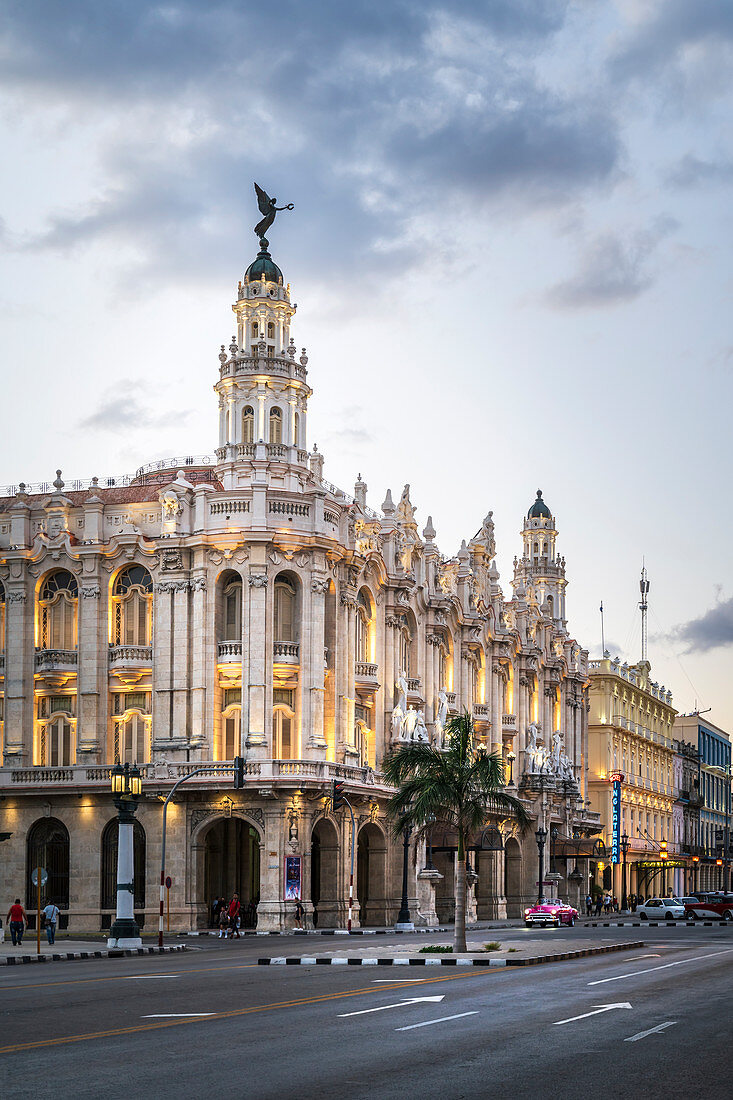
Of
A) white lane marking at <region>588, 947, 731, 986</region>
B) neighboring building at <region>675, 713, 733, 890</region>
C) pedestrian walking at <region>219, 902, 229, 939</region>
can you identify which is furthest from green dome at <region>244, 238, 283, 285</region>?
neighboring building at <region>675, 713, 733, 890</region>

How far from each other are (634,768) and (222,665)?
68201 millimetres

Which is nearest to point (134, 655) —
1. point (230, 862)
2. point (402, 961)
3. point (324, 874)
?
point (230, 862)

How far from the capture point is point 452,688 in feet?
279

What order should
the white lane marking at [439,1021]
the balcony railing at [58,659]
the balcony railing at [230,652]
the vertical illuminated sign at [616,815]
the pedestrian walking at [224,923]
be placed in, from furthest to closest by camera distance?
1. the vertical illuminated sign at [616,815]
2. the balcony railing at [58,659]
3. the balcony railing at [230,652]
4. the pedestrian walking at [224,923]
5. the white lane marking at [439,1021]

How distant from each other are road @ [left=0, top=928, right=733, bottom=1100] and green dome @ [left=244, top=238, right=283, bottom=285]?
45967mm

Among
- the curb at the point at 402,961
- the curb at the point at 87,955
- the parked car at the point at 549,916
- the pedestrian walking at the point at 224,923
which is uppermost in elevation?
the curb at the point at 402,961

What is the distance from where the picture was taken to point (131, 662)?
67562 mm

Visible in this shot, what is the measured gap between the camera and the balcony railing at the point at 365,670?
71.9m

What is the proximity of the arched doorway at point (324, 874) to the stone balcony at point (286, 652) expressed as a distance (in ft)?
23.2

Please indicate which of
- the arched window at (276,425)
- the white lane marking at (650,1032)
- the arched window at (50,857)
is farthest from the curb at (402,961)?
the arched window at (276,425)

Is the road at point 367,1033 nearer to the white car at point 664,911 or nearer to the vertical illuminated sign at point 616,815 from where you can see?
the white car at point 664,911

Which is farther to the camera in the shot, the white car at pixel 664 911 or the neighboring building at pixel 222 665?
the white car at pixel 664 911

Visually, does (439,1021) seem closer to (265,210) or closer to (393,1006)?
(393,1006)

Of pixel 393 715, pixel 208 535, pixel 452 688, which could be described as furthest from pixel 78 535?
pixel 452 688
